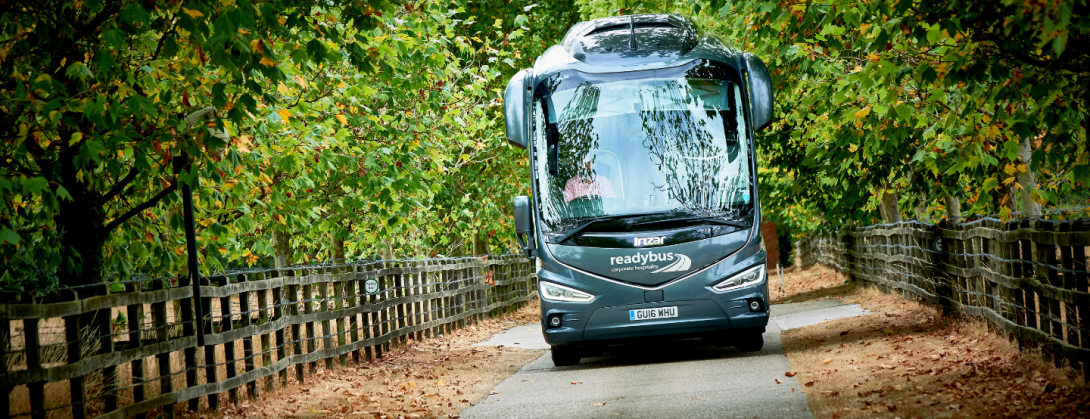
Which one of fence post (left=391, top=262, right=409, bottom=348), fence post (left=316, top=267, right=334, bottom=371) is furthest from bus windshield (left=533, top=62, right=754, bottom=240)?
fence post (left=391, top=262, right=409, bottom=348)

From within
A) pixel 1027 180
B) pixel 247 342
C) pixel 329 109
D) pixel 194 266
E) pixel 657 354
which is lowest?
pixel 657 354

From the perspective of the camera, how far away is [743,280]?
35.3ft

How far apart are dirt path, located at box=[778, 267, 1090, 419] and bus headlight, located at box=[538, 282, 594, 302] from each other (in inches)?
92.7

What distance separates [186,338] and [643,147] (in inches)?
200

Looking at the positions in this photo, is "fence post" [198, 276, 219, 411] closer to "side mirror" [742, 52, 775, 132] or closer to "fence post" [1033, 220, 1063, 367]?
"side mirror" [742, 52, 775, 132]

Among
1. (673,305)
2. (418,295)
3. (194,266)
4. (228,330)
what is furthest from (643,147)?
(418,295)

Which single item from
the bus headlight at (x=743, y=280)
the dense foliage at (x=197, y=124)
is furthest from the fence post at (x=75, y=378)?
the bus headlight at (x=743, y=280)

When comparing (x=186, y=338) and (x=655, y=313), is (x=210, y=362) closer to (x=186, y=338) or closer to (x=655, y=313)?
(x=186, y=338)

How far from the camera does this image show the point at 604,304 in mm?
10773

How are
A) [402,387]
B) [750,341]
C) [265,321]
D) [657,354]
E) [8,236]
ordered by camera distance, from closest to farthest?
1. [8,236]
2. [265,321]
3. [402,387]
4. [750,341]
5. [657,354]

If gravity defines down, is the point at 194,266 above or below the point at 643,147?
below

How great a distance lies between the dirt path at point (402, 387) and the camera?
8836mm

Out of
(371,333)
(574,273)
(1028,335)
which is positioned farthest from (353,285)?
(1028,335)

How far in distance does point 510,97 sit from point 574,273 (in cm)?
209
